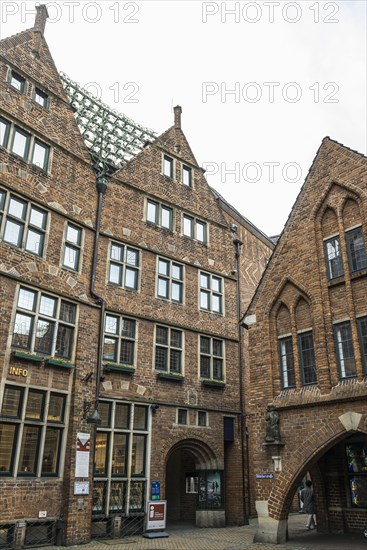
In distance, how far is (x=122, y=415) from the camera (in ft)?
55.9

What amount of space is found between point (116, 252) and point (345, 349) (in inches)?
368

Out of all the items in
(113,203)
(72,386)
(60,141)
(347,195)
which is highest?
(60,141)

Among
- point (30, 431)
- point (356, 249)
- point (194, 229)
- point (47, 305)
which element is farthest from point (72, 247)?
point (356, 249)

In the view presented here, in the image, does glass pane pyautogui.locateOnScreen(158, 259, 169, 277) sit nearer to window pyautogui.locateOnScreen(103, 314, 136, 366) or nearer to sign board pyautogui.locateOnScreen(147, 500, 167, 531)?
window pyautogui.locateOnScreen(103, 314, 136, 366)

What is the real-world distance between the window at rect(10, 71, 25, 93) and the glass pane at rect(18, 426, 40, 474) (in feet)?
38.2

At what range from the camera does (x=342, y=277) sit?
14.6 metres

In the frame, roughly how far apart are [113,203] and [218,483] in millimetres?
11916

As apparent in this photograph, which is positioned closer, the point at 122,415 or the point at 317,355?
the point at 317,355

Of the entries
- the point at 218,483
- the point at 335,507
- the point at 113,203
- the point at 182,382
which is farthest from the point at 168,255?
the point at 335,507

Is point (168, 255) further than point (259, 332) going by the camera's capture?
Yes

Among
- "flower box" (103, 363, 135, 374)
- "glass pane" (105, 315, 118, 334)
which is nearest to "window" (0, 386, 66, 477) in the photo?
"flower box" (103, 363, 135, 374)

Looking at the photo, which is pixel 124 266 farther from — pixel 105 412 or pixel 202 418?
pixel 202 418

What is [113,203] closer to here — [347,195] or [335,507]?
[347,195]

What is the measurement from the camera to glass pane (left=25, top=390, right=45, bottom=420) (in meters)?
14.4
